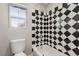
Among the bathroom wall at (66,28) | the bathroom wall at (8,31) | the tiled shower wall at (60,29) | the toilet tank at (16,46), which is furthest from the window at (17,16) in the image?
the bathroom wall at (66,28)

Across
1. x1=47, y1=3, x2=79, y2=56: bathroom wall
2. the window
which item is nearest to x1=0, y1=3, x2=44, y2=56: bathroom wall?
the window

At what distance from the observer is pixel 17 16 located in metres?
2.20

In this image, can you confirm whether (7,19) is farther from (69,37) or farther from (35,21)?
(69,37)

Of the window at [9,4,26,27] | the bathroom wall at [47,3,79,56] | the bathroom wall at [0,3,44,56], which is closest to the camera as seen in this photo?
the bathroom wall at [47,3,79,56]

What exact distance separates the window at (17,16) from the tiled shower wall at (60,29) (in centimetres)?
38

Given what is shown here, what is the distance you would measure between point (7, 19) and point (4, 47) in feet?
2.53

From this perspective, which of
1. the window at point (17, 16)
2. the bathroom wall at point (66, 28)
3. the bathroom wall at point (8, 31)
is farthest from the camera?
the window at point (17, 16)

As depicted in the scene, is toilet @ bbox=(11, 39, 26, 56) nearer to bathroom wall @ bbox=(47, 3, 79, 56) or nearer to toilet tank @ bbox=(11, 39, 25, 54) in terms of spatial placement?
toilet tank @ bbox=(11, 39, 25, 54)

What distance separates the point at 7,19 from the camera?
6.49 feet

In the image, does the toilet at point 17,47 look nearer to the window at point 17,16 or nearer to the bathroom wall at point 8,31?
the bathroom wall at point 8,31

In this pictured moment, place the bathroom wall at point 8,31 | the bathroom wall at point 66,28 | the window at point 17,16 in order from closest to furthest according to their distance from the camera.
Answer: the bathroom wall at point 66,28 → the bathroom wall at point 8,31 → the window at point 17,16

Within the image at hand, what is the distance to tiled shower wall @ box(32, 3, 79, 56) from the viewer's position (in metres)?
1.67

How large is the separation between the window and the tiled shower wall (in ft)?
1.25

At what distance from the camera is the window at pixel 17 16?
6.75 ft
